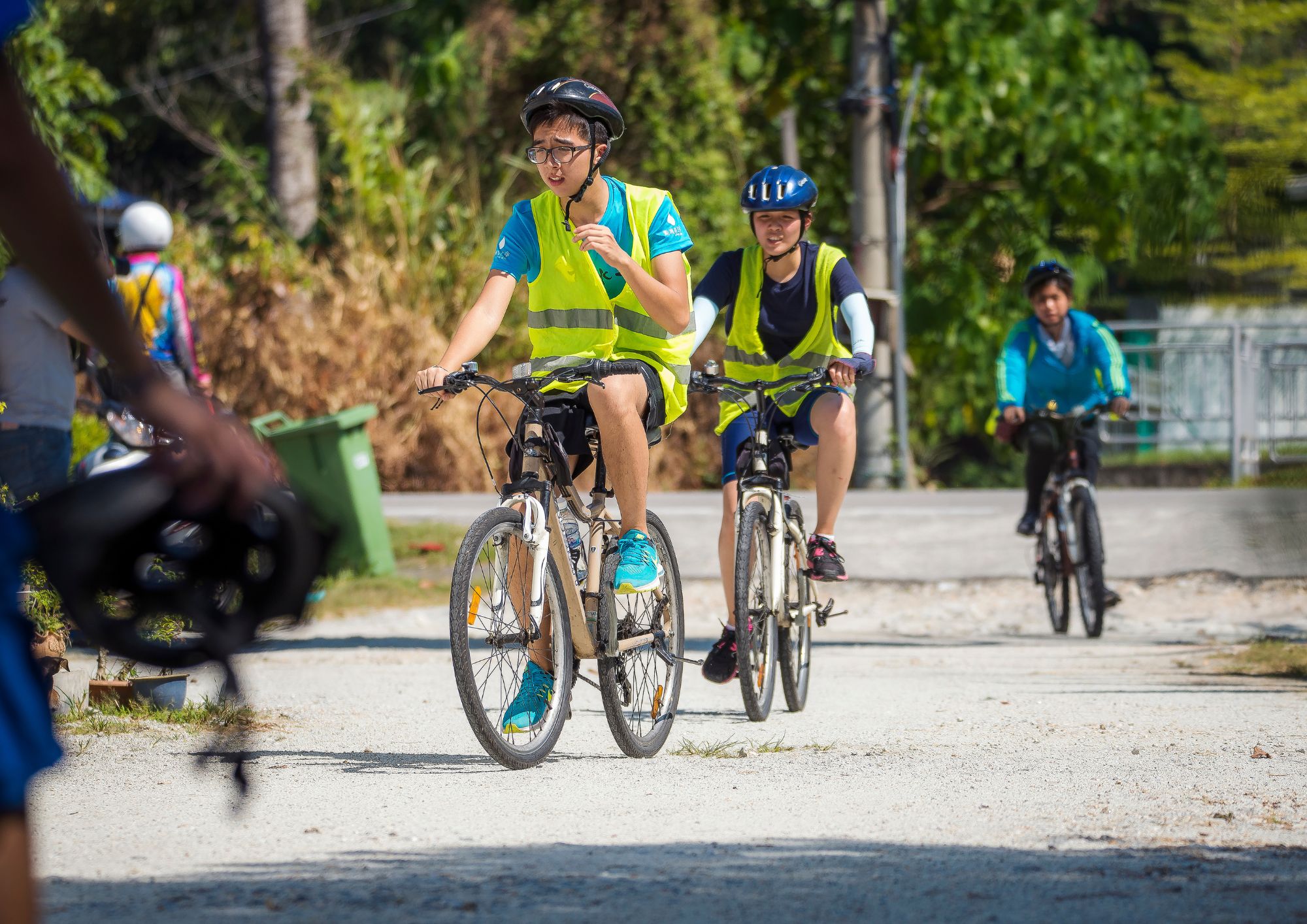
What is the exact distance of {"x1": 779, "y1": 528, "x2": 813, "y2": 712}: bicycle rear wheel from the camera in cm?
637

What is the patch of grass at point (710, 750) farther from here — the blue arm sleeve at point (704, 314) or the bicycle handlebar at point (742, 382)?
the blue arm sleeve at point (704, 314)

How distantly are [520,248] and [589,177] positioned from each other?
328mm

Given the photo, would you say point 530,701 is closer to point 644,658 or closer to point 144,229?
point 644,658

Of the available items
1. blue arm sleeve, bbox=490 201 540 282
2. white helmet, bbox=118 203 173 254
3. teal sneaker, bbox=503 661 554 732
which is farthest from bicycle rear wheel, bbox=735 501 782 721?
white helmet, bbox=118 203 173 254

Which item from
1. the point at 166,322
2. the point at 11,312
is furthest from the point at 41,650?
the point at 166,322

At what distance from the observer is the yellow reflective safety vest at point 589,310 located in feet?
17.5

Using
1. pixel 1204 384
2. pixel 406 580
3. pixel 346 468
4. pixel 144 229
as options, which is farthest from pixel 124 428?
pixel 1204 384

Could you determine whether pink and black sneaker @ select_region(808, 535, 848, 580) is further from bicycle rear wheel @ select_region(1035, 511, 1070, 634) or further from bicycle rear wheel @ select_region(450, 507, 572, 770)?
bicycle rear wheel @ select_region(1035, 511, 1070, 634)

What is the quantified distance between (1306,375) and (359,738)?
1122 cm

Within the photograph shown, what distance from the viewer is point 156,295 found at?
8258mm

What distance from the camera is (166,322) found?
825 cm

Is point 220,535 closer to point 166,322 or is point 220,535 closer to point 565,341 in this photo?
point 565,341

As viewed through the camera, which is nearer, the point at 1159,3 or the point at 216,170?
the point at 216,170

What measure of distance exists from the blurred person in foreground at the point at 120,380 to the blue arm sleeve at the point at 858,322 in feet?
14.1
